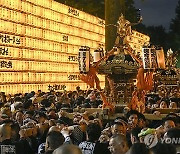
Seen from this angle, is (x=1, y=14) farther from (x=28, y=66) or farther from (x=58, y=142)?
(x=58, y=142)

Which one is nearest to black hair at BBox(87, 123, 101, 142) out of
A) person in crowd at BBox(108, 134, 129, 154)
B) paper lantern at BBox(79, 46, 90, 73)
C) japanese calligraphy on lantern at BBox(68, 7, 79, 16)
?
person in crowd at BBox(108, 134, 129, 154)

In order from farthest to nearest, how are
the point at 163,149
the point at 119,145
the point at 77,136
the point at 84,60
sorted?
the point at 84,60
the point at 77,136
the point at 119,145
the point at 163,149

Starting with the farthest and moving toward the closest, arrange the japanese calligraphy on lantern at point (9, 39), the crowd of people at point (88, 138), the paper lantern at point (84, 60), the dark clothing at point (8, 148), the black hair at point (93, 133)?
the japanese calligraphy on lantern at point (9, 39), the paper lantern at point (84, 60), the black hair at point (93, 133), the dark clothing at point (8, 148), the crowd of people at point (88, 138)

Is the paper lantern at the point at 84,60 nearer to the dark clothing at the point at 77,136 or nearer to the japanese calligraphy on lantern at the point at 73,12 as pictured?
the dark clothing at the point at 77,136

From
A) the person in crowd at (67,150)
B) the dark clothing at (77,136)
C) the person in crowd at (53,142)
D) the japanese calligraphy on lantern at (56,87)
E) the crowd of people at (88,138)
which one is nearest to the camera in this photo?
the person in crowd at (67,150)

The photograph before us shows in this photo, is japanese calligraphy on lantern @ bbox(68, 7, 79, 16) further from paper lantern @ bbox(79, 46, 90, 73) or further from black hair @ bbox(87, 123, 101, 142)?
black hair @ bbox(87, 123, 101, 142)

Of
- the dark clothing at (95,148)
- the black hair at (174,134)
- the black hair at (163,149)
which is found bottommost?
the dark clothing at (95,148)

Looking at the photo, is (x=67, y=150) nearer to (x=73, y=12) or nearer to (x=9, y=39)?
→ (x=9, y=39)

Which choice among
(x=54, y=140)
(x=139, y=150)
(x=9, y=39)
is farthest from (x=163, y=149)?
(x=9, y=39)

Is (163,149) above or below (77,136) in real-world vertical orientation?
above

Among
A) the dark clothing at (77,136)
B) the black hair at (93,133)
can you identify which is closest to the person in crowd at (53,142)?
Result: the black hair at (93,133)

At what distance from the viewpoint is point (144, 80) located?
13617 millimetres

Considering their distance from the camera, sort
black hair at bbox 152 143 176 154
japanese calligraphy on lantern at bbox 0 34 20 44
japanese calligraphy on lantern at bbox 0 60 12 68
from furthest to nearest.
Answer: japanese calligraphy on lantern at bbox 0 60 12 68 → japanese calligraphy on lantern at bbox 0 34 20 44 → black hair at bbox 152 143 176 154

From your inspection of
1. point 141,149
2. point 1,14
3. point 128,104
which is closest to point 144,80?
point 128,104
